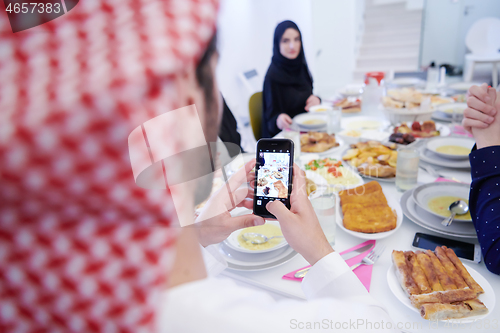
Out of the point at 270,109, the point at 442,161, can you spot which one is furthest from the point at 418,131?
the point at 270,109

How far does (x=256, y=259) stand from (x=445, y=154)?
1009 mm

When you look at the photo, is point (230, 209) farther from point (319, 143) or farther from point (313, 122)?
point (313, 122)

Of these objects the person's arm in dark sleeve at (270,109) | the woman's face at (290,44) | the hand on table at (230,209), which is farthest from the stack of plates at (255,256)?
the woman's face at (290,44)

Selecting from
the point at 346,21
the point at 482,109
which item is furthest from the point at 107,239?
the point at 346,21

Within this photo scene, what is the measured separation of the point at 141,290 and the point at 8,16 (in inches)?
9.5

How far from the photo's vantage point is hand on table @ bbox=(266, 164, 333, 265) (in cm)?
60

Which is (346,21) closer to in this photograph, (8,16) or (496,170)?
(496,170)

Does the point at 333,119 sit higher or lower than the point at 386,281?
higher

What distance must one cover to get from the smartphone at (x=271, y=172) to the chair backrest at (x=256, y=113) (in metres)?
1.73

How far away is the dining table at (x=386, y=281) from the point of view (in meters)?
0.61

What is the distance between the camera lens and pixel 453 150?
4.52ft

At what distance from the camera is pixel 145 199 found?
9.2 inches

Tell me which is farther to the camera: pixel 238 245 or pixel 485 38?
pixel 485 38

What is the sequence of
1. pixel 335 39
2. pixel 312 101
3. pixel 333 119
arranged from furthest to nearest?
1. pixel 335 39
2. pixel 312 101
3. pixel 333 119
